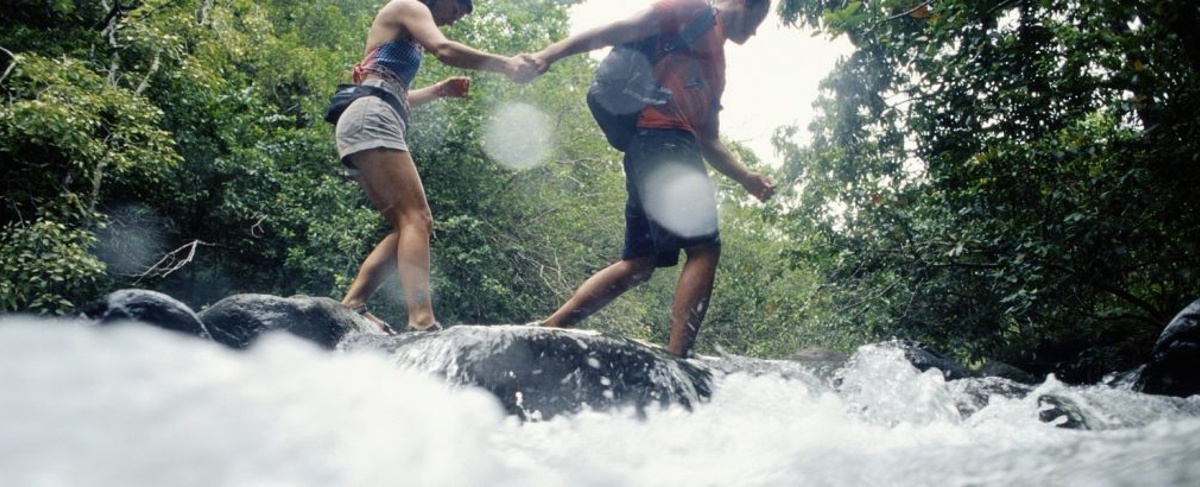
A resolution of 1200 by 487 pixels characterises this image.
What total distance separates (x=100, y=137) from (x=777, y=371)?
854 centimetres

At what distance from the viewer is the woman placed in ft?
10.0

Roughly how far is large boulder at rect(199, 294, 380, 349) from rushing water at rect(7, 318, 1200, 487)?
0.58 m

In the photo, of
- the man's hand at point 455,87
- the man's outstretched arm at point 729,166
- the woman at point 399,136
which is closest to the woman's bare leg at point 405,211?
the woman at point 399,136

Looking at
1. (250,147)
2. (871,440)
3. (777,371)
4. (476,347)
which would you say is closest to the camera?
(871,440)

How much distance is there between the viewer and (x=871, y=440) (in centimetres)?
172

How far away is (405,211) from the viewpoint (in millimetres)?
3166

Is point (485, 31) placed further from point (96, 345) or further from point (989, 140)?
point (96, 345)

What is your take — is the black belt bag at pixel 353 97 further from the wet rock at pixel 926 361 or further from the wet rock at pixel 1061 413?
the wet rock at pixel 1061 413

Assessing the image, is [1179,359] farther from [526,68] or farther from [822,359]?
[526,68]

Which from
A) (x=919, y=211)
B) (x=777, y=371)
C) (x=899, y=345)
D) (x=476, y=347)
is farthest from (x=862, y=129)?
(x=476, y=347)

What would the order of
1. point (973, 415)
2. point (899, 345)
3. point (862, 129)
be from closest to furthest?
point (973, 415) → point (899, 345) → point (862, 129)

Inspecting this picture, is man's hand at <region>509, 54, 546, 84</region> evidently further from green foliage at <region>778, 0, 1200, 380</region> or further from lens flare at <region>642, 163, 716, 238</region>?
green foliage at <region>778, 0, 1200, 380</region>

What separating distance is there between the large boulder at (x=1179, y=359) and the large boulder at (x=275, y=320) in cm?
318

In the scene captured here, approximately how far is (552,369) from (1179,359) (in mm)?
2583
